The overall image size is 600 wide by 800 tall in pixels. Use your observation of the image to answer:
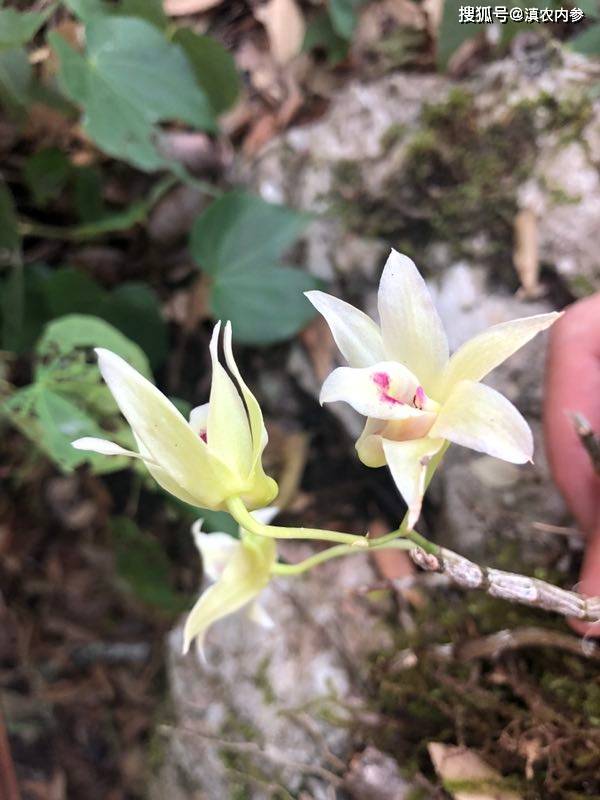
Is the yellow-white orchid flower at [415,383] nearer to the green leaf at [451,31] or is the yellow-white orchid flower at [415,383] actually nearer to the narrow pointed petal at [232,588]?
the narrow pointed petal at [232,588]

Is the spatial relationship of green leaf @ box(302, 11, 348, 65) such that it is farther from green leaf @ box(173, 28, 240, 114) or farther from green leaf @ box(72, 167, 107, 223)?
green leaf @ box(72, 167, 107, 223)

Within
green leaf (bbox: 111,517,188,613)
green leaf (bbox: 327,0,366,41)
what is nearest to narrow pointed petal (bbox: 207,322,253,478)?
green leaf (bbox: 111,517,188,613)

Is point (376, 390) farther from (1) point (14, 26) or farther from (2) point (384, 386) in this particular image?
(1) point (14, 26)

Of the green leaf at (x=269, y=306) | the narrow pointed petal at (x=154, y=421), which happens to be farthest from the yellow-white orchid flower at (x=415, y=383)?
the green leaf at (x=269, y=306)

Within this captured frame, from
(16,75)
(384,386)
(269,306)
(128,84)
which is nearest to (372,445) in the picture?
(384,386)

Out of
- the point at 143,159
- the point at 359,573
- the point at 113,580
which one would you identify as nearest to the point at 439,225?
the point at 143,159
